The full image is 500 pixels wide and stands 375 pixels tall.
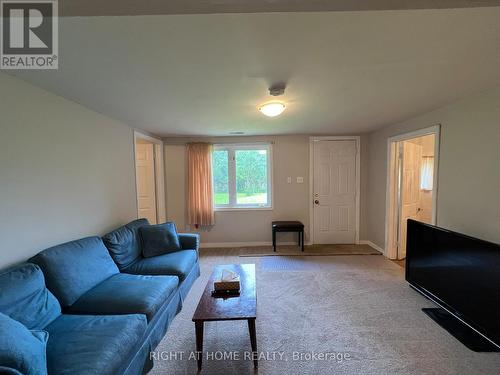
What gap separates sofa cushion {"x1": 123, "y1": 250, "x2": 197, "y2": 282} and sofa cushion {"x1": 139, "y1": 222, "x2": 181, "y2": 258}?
11 cm

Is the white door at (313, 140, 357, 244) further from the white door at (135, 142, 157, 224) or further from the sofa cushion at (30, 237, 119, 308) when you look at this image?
the sofa cushion at (30, 237, 119, 308)

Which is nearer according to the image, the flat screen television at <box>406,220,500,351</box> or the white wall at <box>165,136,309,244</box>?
the flat screen television at <box>406,220,500,351</box>

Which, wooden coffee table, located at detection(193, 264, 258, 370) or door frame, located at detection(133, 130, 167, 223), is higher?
door frame, located at detection(133, 130, 167, 223)

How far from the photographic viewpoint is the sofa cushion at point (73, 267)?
70.2 inches

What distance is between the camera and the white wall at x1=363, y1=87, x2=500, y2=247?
6.98 ft

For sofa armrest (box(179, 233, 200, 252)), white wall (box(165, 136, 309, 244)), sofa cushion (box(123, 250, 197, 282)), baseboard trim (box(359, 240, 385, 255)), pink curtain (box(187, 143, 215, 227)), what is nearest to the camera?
sofa cushion (box(123, 250, 197, 282))

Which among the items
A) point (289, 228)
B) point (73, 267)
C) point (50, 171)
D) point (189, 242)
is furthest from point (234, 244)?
point (50, 171)

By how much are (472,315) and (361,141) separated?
3341 mm

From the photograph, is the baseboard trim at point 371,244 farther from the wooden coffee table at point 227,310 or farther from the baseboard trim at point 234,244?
the wooden coffee table at point 227,310

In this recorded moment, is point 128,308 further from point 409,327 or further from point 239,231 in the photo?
point 239,231

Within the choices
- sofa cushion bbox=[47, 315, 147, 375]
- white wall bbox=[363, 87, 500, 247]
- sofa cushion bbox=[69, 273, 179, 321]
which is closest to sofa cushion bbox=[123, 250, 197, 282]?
sofa cushion bbox=[69, 273, 179, 321]

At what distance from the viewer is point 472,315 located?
1954mm

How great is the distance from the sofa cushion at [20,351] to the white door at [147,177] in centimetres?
330

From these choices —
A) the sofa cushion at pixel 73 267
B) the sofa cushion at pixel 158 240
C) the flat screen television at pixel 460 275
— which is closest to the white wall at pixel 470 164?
the flat screen television at pixel 460 275
